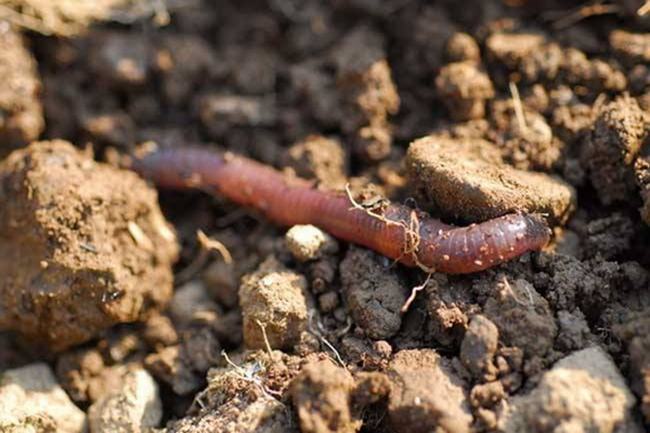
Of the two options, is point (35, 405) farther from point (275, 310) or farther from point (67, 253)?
point (275, 310)

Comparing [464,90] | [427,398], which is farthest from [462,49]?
[427,398]

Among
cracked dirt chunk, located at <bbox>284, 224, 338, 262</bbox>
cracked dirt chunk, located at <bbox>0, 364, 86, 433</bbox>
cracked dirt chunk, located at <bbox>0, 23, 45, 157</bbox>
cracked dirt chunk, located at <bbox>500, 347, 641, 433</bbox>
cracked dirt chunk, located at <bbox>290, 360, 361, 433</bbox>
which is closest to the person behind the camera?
cracked dirt chunk, located at <bbox>500, 347, 641, 433</bbox>

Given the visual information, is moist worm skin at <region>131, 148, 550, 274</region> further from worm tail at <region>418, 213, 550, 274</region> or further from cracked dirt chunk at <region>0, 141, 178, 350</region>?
cracked dirt chunk at <region>0, 141, 178, 350</region>

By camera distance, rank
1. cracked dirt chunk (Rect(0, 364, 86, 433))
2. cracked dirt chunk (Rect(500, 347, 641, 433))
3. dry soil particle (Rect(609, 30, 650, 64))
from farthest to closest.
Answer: dry soil particle (Rect(609, 30, 650, 64)), cracked dirt chunk (Rect(0, 364, 86, 433)), cracked dirt chunk (Rect(500, 347, 641, 433))

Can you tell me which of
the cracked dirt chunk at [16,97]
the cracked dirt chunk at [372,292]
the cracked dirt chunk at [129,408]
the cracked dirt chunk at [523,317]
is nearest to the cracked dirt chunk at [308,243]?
the cracked dirt chunk at [372,292]

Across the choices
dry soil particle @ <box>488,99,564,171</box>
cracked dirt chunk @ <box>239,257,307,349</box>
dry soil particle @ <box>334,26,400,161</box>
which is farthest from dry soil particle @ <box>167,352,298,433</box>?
dry soil particle @ <box>488,99,564,171</box>

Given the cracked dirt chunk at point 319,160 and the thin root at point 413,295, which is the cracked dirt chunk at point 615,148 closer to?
the thin root at point 413,295

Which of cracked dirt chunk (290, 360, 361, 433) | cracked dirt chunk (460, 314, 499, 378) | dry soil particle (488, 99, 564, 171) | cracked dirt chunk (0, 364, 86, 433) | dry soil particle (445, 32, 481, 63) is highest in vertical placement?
dry soil particle (445, 32, 481, 63)

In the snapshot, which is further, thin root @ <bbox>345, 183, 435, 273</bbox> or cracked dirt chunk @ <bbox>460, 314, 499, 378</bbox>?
thin root @ <bbox>345, 183, 435, 273</bbox>
